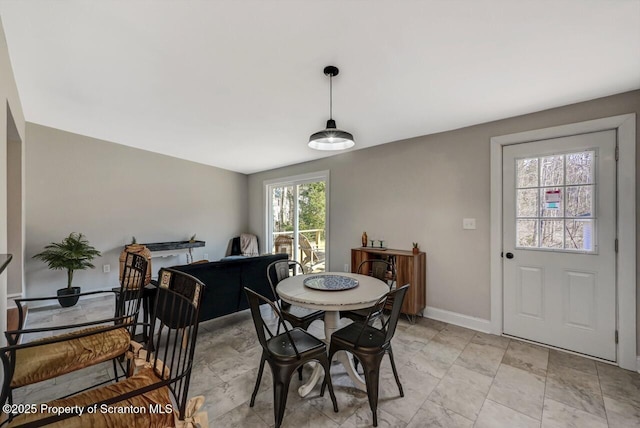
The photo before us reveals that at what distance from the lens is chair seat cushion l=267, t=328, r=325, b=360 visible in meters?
1.63

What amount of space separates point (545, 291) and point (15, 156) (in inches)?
239

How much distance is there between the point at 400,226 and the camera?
141 inches

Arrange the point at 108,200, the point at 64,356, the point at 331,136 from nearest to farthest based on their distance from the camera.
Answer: the point at 64,356 → the point at 331,136 → the point at 108,200

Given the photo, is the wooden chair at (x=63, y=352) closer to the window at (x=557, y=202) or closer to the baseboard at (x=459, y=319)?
the baseboard at (x=459, y=319)

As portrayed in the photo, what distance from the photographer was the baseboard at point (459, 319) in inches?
115

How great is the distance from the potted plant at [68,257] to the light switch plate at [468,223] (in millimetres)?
5149

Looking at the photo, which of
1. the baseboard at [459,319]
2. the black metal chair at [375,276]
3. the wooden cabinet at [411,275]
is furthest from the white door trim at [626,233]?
the black metal chair at [375,276]

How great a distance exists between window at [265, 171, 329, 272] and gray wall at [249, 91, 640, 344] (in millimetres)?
571

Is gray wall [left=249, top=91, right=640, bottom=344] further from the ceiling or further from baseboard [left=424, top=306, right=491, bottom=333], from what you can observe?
the ceiling

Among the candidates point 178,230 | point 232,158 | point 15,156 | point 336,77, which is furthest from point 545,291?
point 15,156

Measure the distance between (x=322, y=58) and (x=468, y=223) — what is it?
7.74 feet

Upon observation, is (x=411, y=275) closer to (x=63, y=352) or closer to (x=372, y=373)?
(x=372, y=373)

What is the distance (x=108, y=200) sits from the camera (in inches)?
177

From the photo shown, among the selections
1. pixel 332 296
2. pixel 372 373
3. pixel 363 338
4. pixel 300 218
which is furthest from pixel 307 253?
pixel 372 373
